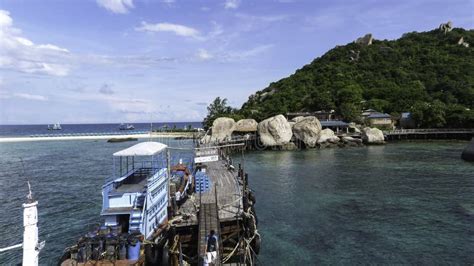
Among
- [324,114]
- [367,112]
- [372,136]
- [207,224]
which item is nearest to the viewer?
[207,224]

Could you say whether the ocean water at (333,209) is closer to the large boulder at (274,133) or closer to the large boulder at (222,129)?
the large boulder at (274,133)

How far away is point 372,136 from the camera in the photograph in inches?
3078

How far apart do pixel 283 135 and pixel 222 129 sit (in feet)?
46.5

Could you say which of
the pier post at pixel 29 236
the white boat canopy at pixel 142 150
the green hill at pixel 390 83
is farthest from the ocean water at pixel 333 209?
the green hill at pixel 390 83

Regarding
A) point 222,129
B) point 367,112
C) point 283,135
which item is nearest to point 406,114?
point 367,112

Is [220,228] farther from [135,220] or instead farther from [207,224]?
[135,220]

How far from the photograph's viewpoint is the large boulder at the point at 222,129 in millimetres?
72594

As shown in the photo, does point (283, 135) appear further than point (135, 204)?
Yes

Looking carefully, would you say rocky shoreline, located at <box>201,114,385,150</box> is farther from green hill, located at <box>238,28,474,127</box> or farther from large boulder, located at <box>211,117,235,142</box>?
green hill, located at <box>238,28,474,127</box>

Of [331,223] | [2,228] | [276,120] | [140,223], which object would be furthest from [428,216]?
[276,120]

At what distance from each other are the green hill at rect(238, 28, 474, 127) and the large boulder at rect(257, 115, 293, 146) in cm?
2950

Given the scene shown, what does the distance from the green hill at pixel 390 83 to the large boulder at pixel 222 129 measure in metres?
28.1

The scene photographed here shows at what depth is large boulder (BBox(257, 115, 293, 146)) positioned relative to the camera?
70875 millimetres

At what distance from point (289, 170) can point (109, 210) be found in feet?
109
